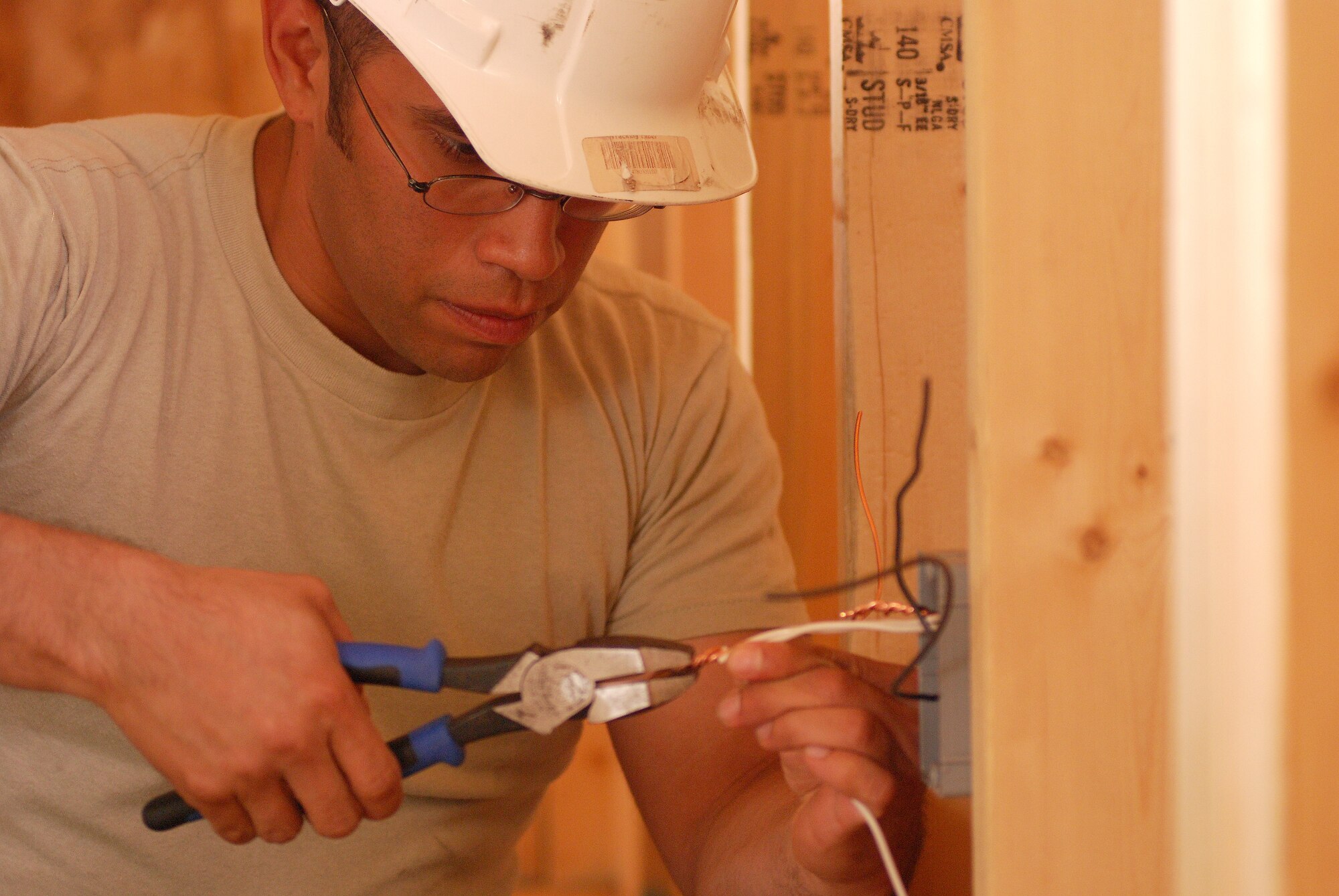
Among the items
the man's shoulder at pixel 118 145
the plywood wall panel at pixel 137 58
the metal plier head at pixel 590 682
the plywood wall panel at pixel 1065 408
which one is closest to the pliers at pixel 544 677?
the metal plier head at pixel 590 682

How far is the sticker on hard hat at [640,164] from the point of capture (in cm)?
96

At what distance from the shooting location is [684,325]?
140cm

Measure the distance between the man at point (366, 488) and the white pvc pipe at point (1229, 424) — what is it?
0.38 metres

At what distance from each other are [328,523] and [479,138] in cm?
43

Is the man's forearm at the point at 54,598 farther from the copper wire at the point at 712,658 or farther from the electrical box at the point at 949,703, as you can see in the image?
the electrical box at the point at 949,703

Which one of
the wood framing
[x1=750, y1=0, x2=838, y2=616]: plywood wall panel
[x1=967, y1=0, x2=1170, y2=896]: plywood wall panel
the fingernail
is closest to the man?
the fingernail

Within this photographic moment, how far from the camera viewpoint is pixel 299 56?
1.07m

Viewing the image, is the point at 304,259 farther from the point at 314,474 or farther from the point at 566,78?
the point at 566,78

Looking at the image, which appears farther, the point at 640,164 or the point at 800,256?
the point at 800,256

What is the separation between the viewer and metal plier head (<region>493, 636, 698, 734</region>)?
88cm

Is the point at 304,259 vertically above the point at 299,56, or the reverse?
the point at 299,56

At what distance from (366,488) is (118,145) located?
1.36 ft

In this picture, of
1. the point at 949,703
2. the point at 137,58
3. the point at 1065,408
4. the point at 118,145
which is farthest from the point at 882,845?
the point at 137,58

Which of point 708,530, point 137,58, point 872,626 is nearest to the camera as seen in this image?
point 872,626
